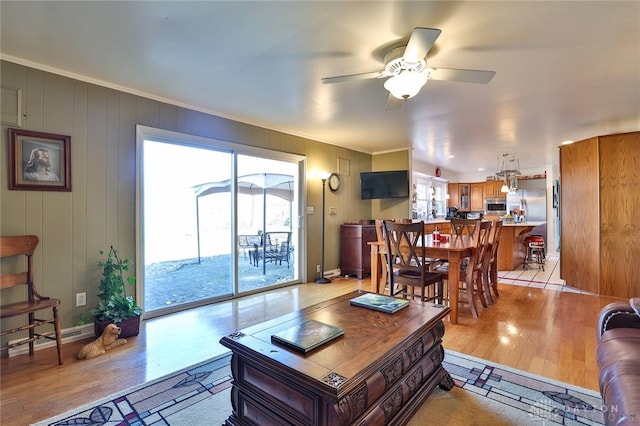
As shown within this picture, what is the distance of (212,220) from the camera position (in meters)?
3.88

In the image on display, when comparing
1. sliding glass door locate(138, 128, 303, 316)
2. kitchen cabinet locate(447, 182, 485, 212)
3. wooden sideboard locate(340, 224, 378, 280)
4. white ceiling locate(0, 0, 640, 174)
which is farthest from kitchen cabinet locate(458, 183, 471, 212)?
sliding glass door locate(138, 128, 303, 316)

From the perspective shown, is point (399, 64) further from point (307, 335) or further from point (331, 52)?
point (307, 335)

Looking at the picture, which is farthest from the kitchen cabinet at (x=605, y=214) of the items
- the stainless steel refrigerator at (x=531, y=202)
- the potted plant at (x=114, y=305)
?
the potted plant at (x=114, y=305)

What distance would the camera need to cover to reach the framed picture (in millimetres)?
2426

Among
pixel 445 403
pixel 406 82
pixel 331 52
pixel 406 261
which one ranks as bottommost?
pixel 445 403

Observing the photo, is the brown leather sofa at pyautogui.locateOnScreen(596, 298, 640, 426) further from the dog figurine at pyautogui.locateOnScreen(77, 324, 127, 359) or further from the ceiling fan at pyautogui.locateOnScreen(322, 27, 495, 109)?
the dog figurine at pyautogui.locateOnScreen(77, 324, 127, 359)

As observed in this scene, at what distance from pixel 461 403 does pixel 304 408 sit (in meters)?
1.10

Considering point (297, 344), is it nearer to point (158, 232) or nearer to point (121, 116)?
point (158, 232)

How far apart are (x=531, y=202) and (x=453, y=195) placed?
2230 mm

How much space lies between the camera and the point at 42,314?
260 cm

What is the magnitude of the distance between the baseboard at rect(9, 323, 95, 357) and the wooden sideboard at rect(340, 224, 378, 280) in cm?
364

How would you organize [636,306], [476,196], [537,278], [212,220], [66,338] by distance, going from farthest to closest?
[476,196] → [537,278] → [212,220] → [66,338] → [636,306]

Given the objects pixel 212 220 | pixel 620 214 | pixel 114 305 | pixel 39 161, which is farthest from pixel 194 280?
pixel 620 214

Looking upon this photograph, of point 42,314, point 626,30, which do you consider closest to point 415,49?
point 626,30
